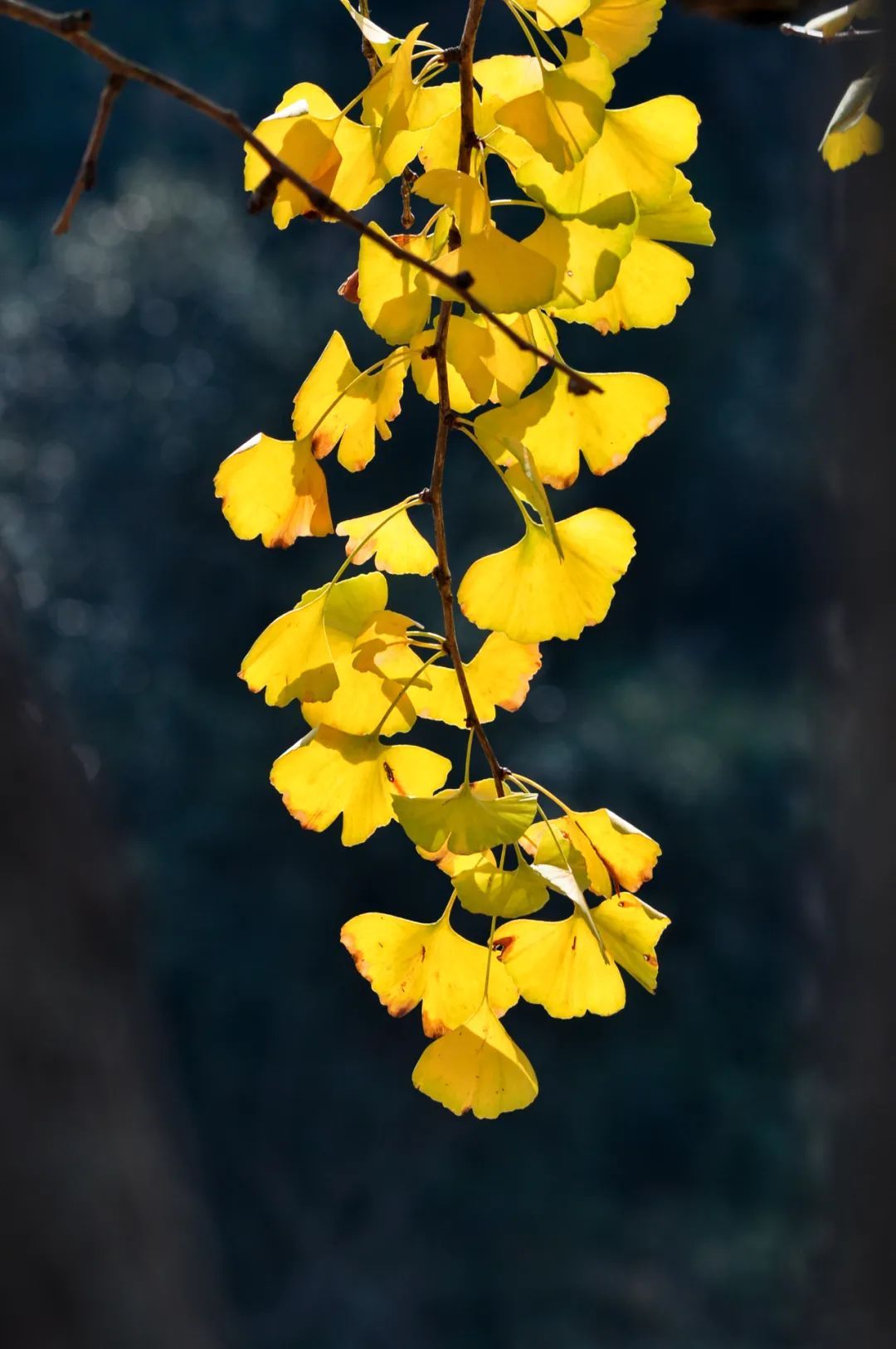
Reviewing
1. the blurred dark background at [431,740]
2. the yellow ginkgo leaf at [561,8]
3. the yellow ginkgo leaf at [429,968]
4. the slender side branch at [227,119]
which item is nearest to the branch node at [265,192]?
the slender side branch at [227,119]

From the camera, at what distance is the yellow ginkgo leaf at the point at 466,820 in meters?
0.33

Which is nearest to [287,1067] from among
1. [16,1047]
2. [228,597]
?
[228,597]

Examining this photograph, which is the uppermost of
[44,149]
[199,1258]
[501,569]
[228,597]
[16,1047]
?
[44,149]

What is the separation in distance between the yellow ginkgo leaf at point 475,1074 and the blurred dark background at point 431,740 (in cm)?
166

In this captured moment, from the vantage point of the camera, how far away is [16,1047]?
1261 mm

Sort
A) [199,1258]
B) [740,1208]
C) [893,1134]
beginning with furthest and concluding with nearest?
[740,1208], [199,1258], [893,1134]

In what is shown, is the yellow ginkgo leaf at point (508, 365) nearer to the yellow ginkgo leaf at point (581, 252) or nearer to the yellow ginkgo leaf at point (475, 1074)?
the yellow ginkgo leaf at point (581, 252)

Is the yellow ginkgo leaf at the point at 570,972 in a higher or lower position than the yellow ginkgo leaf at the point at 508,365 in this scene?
lower

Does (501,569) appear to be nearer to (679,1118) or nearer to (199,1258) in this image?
(199,1258)

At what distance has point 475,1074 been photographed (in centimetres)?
37

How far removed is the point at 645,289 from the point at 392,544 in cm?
12

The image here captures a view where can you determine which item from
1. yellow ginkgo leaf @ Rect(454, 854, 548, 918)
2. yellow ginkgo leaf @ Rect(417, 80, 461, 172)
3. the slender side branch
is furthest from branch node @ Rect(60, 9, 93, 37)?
yellow ginkgo leaf @ Rect(454, 854, 548, 918)

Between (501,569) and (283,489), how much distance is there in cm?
7

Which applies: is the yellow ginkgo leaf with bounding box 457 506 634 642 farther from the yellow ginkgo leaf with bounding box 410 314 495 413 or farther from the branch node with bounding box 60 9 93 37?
the branch node with bounding box 60 9 93 37
